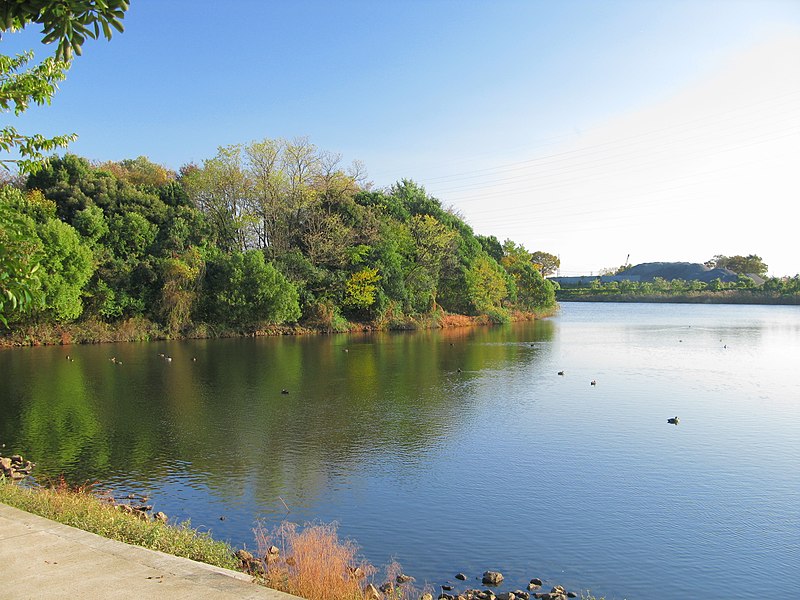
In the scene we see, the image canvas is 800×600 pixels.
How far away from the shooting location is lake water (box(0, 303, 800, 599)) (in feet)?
35.6

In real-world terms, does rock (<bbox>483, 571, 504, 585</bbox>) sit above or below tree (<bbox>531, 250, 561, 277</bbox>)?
below

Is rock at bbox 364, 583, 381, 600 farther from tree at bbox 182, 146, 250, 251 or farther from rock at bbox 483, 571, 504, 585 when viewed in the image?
tree at bbox 182, 146, 250, 251

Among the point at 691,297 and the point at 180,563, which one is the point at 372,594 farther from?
the point at 691,297

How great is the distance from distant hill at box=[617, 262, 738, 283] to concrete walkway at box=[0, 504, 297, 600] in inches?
6211

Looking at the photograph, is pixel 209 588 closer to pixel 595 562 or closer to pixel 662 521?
pixel 595 562

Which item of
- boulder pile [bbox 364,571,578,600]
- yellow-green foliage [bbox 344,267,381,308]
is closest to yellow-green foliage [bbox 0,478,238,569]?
boulder pile [bbox 364,571,578,600]

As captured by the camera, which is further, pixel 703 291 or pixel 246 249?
pixel 703 291

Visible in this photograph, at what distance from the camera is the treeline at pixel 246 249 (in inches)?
1709

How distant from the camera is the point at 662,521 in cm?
1225

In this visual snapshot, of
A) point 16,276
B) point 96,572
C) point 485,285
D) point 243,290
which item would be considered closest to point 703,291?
point 485,285

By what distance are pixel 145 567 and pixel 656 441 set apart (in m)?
15.7

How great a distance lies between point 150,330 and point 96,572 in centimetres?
4182

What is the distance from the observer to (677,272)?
16712cm

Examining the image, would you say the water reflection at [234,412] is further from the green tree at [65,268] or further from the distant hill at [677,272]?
the distant hill at [677,272]
